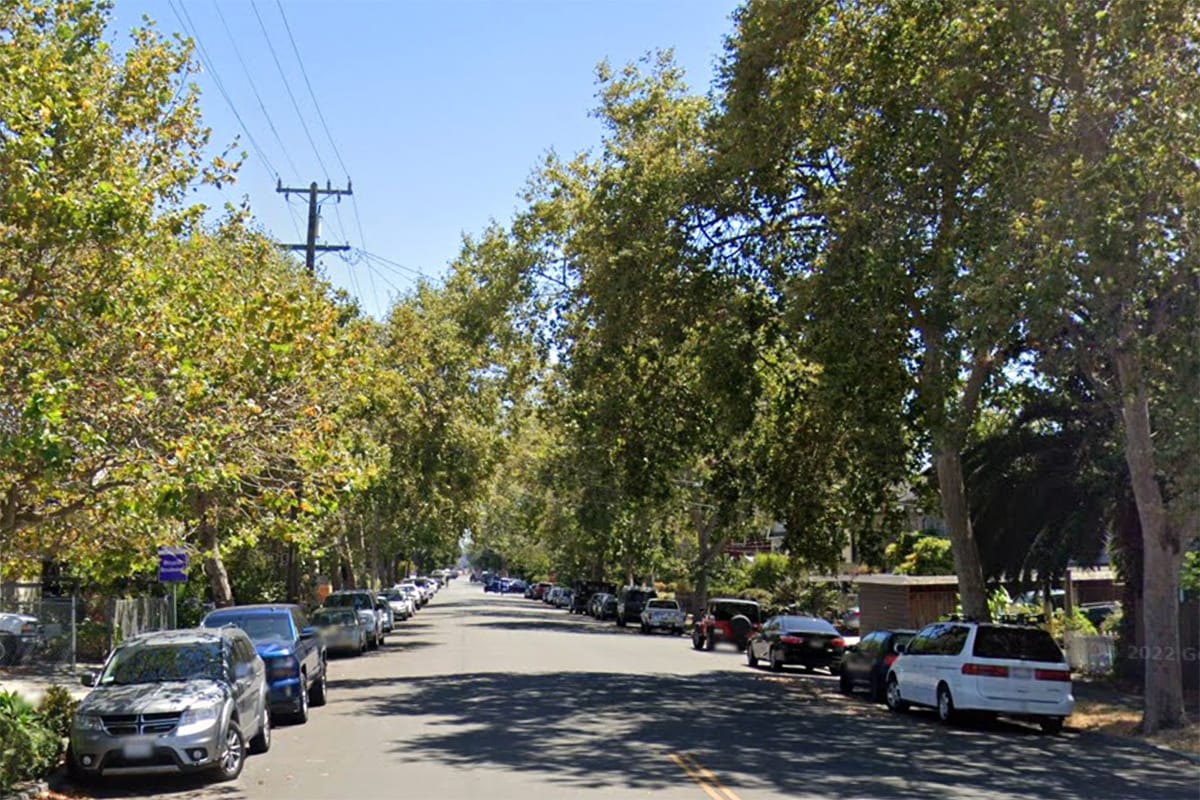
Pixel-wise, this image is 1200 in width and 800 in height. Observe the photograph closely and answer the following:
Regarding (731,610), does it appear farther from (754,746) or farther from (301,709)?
(754,746)

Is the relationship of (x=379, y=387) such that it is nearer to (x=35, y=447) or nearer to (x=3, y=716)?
(x=3, y=716)

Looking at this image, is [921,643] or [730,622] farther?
[730,622]

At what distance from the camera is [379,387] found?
1005 inches

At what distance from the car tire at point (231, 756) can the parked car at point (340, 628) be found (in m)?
17.0

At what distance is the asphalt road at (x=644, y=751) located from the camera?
39.3 ft

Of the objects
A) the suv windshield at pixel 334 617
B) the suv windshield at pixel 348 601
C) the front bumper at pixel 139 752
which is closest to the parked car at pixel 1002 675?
the front bumper at pixel 139 752

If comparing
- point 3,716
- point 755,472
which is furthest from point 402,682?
point 3,716

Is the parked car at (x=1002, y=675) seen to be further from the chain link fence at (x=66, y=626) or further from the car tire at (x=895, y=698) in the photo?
the chain link fence at (x=66, y=626)

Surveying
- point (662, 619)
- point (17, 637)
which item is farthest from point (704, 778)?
point (662, 619)

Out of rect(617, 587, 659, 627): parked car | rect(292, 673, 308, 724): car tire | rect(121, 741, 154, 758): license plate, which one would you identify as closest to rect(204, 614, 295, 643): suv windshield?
rect(292, 673, 308, 724): car tire

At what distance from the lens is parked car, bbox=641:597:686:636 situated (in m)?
51.7

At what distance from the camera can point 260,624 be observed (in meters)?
19.3

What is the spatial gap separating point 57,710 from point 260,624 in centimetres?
519

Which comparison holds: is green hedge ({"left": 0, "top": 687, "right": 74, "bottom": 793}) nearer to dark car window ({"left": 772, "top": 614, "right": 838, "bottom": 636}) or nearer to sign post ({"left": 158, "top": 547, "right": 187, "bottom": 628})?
sign post ({"left": 158, "top": 547, "right": 187, "bottom": 628})
